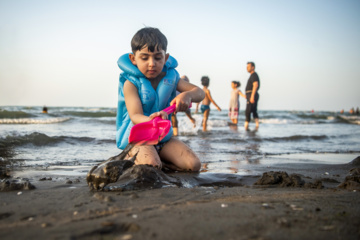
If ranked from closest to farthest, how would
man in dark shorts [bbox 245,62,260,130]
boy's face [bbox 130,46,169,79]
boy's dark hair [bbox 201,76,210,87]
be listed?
boy's face [bbox 130,46,169,79] → man in dark shorts [bbox 245,62,260,130] → boy's dark hair [bbox 201,76,210,87]

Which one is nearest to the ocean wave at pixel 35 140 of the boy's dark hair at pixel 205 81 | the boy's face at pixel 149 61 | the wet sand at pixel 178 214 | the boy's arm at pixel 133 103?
the boy's arm at pixel 133 103

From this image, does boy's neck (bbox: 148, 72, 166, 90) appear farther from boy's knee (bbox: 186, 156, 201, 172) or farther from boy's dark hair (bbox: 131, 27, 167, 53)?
boy's knee (bbox: 186, 156, 201, 172)

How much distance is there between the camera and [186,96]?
Answer: 3.09m

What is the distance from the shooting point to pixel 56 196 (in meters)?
2.01

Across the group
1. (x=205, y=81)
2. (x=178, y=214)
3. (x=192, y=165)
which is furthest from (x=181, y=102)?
(x=205, y=81)

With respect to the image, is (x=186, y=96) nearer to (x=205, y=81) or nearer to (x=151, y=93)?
(x=151, y=93)

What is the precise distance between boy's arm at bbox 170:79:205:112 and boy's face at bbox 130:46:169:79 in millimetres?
383

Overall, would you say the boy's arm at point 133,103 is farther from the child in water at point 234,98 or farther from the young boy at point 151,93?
the child in water at point 234,98

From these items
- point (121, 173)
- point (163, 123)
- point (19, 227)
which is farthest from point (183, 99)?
point (19, 227)

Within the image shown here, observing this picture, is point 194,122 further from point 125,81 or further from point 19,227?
point 19,227

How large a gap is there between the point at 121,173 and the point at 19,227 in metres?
1.09

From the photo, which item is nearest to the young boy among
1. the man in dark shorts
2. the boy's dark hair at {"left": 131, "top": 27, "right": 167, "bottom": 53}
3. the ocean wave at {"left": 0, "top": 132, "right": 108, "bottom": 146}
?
the boy's dark hair at {"left": 131, "top": 27, "right": 167, "bottom": 53}

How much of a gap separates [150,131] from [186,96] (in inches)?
20.5

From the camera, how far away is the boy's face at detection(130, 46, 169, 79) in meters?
3.06
